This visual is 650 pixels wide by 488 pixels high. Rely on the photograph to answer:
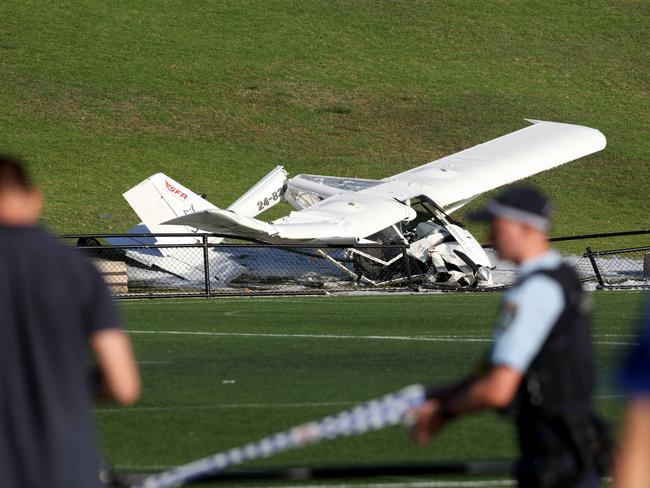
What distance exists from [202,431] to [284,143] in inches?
1576

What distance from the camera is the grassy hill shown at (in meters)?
47.8

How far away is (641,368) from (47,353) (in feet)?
7.68

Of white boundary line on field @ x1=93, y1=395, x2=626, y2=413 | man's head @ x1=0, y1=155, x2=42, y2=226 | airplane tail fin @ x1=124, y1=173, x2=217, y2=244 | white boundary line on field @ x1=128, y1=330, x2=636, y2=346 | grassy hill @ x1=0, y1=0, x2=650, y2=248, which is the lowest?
white boundary line on field @ x1=93, y1=395, x2=626, y2=413

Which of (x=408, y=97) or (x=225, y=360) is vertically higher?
(x=408, y=97)

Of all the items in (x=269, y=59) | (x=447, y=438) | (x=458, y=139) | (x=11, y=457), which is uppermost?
(x=269, y=59)

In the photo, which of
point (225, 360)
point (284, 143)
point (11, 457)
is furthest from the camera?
point (284, 143)

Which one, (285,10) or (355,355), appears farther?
(285,10)

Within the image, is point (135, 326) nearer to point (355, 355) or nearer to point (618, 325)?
point (355, 355)

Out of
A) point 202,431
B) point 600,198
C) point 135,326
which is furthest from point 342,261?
point 600,198

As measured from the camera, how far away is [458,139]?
51.9m

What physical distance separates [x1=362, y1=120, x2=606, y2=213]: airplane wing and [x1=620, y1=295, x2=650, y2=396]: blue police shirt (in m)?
24.2

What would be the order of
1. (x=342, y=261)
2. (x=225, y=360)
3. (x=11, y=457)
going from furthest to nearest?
(x=342, y=261) < (x=225, y=360) < (x=11, y=457)

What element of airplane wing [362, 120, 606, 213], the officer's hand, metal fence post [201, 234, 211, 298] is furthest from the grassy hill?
the officer's hand

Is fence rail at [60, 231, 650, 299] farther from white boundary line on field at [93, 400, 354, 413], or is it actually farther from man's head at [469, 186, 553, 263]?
man's head at [469, 186, 553, 263]
